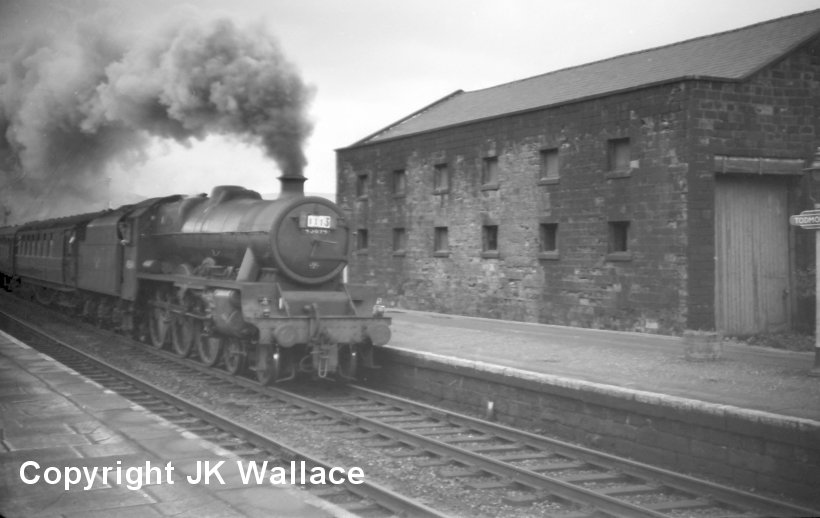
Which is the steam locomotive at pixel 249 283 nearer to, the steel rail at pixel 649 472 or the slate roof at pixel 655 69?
the steel rail at pixel 649 472

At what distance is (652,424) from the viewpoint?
823 cm

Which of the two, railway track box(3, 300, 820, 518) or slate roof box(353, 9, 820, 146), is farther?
slate roof box(353, 9, 820, 146)

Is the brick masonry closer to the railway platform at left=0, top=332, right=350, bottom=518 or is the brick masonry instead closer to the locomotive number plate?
the locomotive number plate

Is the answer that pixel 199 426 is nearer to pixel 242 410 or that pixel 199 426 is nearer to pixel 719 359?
pixel 242 410

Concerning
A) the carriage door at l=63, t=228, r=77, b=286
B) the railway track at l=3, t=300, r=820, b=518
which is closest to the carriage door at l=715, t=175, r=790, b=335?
the railway track at l=3, t=300, r=820, b=518

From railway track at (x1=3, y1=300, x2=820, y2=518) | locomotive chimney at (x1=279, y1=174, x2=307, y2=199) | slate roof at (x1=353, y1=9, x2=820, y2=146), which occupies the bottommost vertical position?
railway track at (x1=3, y1=300, x2=820, y2=518)

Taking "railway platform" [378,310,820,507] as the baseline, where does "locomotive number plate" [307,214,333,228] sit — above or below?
above

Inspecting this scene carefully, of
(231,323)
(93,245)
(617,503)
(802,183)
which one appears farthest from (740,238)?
(93,245)

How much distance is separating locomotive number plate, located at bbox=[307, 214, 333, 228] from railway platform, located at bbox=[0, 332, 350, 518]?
3896 mm

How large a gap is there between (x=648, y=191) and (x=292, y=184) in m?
7.84

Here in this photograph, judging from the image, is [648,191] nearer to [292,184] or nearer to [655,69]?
[655,69]

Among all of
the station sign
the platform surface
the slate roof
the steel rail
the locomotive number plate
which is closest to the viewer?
the steel rail

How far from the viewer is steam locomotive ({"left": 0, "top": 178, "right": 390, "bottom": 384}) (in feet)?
39.1

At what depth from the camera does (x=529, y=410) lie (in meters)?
9.93
